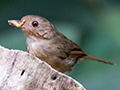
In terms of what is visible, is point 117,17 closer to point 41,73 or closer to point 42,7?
point 42,7

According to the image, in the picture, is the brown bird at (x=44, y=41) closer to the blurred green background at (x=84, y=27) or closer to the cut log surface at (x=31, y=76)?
the cut log surface at (x=31, y=76)

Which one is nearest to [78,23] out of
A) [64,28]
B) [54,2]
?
[64,28]

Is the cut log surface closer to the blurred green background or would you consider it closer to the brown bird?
the brown bird

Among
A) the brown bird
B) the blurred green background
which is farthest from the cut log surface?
the blurred green background

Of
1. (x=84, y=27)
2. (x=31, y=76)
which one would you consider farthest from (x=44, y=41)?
(x=84, y=27)

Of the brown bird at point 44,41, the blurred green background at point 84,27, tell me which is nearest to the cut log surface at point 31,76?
the brown bird at point 44,41

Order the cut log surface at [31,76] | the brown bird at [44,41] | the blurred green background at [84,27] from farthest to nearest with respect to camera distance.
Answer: the blurred green background at [84,27]
the brown bird at [44,41]
the cut log surface at [31,76]

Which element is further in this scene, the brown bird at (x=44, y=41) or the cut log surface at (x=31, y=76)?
the brown bird at (x=44, y=41)
